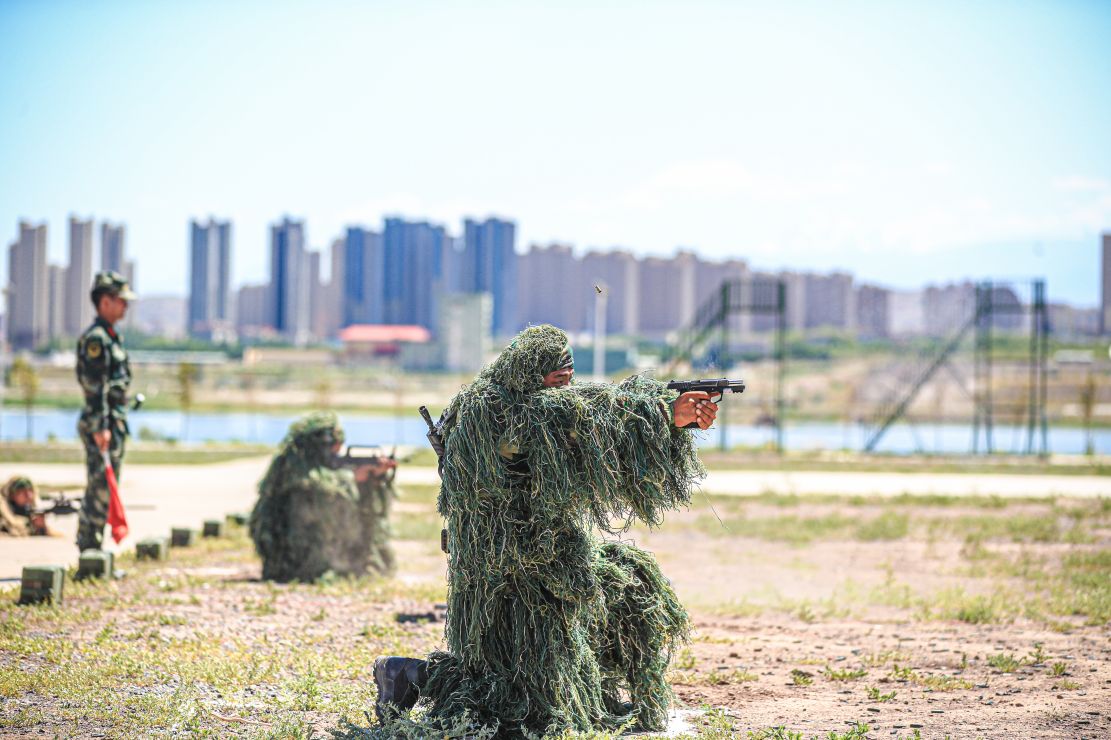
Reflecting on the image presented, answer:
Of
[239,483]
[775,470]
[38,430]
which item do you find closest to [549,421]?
[239,483]

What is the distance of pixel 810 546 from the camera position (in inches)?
595

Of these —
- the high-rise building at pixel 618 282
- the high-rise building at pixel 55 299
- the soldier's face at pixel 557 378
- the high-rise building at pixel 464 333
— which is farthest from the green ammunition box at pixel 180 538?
the high-rise building at pixel 618 282

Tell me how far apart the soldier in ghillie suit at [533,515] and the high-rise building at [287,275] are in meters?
185

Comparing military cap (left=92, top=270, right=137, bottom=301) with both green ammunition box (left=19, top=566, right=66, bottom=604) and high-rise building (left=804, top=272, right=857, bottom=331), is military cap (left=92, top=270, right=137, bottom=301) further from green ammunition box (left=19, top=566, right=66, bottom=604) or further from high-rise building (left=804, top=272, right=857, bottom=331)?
high-rise building (left=804, top=272, right=857, bottom=331)

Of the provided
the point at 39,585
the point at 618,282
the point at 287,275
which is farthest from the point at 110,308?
the point at 287,275

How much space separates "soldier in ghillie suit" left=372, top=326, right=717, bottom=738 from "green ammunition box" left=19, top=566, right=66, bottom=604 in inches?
177

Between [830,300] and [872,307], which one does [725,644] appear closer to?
[872,307]

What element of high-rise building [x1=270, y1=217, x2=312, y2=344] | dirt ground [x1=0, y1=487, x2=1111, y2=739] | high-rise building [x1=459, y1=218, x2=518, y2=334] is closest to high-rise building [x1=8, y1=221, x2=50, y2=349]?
dirt ground [x1=0, y1=487, x2=1111, y2=739]

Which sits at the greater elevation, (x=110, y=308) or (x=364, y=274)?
(x=364, y=274)

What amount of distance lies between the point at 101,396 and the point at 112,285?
114cm

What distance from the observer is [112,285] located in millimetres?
11055

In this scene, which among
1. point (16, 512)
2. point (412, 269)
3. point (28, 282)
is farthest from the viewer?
point (412, 269)

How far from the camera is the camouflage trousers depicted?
10.7 m

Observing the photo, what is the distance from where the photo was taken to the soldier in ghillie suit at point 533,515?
18.0 feet
